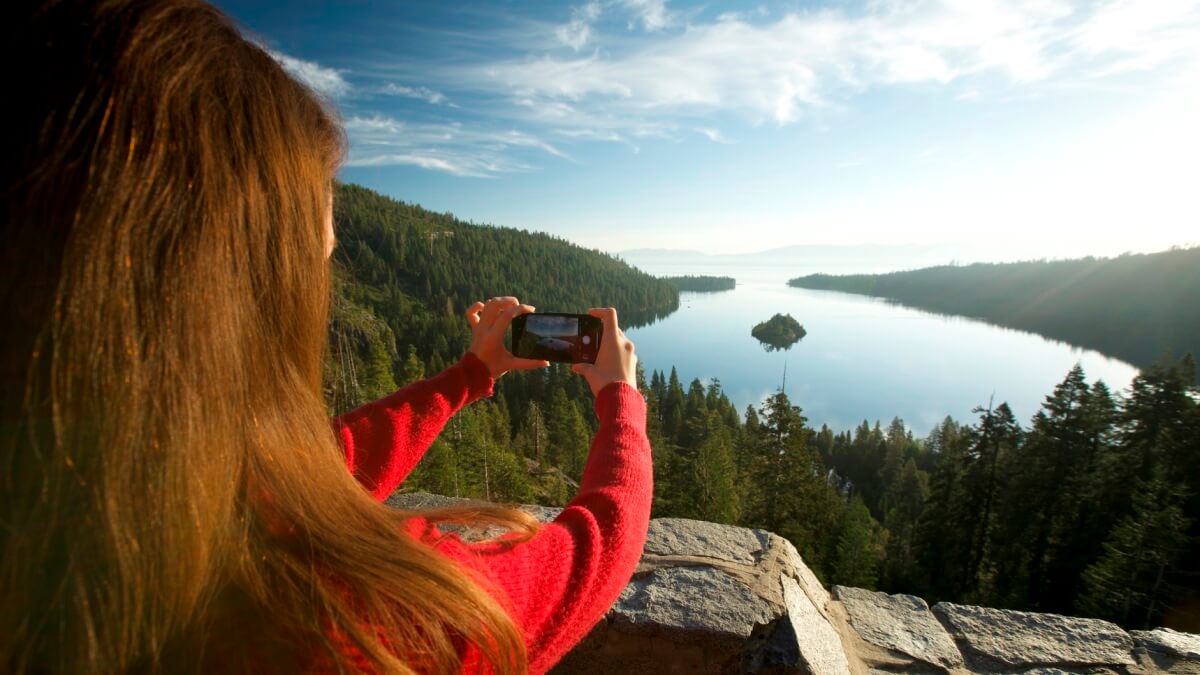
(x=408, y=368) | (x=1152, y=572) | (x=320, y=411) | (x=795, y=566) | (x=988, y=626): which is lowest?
(x=1152, y=572)

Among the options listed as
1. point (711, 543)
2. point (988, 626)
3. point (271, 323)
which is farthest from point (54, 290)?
point (988, 626)

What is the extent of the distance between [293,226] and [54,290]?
24 cm

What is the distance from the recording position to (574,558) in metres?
0.80

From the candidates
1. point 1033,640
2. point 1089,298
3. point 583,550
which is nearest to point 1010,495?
point 1033,640

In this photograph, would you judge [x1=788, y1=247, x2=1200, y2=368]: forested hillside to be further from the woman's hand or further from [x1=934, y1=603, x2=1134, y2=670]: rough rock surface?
the woman's hand

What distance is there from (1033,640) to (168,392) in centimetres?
263

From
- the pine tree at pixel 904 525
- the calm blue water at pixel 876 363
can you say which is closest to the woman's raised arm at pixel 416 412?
the pine tree at pixel 904 525

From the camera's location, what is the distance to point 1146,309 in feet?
306

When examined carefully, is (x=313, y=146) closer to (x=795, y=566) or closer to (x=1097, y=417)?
(x=795, y=566)

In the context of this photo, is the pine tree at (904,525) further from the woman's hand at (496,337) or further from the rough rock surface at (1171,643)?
the woman's hand at (496,337)

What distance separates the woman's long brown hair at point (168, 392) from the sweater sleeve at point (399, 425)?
2.07ft

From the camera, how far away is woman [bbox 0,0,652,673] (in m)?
0.49

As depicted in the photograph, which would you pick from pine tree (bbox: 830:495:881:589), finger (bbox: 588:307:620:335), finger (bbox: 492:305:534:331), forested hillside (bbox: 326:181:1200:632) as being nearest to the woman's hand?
finger (bbox: 492:305:534:331)

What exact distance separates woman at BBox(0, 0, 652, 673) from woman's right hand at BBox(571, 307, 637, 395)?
1.78 ft
